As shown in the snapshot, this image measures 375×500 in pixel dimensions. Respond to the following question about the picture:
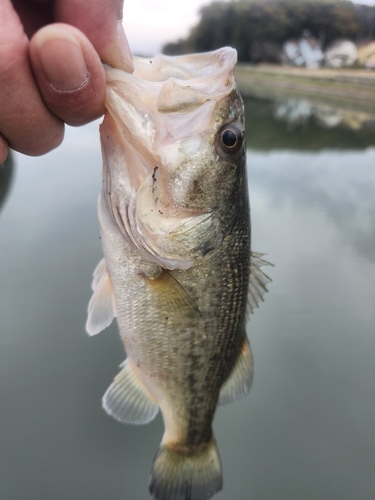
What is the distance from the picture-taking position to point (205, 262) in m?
1.15

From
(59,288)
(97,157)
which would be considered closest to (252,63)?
(97,157)

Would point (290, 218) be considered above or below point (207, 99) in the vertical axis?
below

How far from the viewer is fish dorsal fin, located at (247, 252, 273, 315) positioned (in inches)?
54.1

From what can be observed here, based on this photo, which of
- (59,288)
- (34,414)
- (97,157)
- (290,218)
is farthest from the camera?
(97,157)

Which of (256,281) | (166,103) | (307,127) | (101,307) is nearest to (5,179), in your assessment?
(101,307)

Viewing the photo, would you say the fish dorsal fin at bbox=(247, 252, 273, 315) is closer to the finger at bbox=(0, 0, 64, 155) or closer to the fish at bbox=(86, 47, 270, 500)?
the fish at bbox=(86, 47, 270, 500)

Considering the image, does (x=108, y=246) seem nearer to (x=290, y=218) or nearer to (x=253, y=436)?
(x=253, y=436)

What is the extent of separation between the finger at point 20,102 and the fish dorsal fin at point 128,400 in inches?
34.4

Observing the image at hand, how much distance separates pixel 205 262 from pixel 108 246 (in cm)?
30

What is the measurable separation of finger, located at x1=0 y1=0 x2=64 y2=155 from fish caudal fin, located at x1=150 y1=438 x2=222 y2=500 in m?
1.23

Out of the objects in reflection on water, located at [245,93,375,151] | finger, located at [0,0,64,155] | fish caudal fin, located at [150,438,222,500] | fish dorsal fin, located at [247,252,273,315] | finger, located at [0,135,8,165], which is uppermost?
finger, located at [0,0,64,155]

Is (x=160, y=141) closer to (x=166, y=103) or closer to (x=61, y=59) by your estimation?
(x=166, y=103)

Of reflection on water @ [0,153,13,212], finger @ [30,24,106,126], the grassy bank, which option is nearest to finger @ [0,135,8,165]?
finger @ [30,24,106,126]

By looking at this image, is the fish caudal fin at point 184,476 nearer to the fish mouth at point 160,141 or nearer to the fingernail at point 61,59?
the fish mouth at point 160,141
